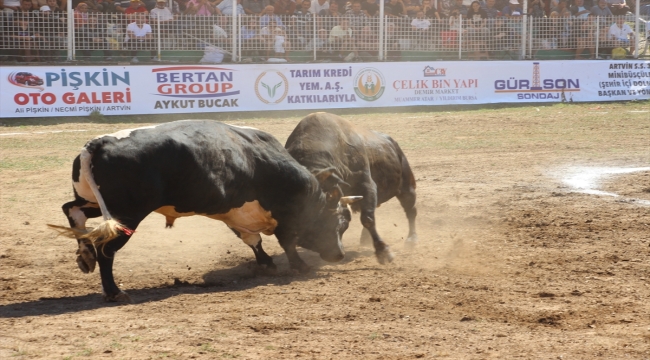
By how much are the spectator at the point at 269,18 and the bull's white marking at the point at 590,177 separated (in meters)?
10.7

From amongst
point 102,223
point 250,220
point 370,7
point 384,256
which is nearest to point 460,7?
point 370,7

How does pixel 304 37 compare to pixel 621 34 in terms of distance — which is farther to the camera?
pixel 621 34

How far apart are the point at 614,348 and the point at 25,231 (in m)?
6.96

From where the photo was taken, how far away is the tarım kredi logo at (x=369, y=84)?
2167 cm

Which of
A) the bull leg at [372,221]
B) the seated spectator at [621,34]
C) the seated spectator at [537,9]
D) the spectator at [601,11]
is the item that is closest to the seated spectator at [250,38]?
the seated spectator at [537,9]

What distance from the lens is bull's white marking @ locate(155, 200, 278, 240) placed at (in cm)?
766

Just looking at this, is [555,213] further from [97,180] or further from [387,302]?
[97,180]

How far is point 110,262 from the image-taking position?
6691 mm

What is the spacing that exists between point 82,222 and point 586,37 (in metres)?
20.5

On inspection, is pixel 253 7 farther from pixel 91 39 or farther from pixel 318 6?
pixel 91 39

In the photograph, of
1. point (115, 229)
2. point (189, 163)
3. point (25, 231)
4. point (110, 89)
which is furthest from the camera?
point (110, 89)

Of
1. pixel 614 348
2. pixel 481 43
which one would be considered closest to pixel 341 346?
pixel 614 348

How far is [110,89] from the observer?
19391 millimetres

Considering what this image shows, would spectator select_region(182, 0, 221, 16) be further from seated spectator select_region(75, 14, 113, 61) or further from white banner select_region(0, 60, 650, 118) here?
seated spectator select_region(75, 14, 113, 61)
